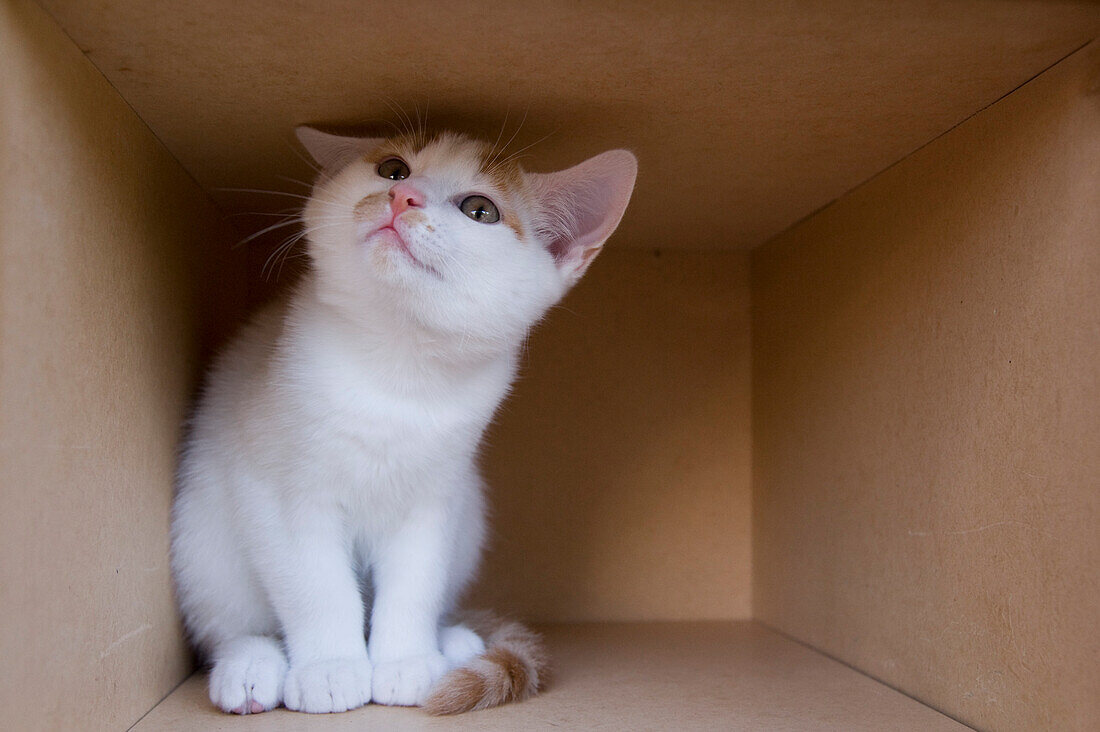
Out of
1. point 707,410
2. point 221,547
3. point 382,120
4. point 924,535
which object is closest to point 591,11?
point 382,120

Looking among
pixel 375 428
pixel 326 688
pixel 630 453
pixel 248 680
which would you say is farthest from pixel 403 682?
pixel 630 453

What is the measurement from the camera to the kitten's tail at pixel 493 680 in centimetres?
125

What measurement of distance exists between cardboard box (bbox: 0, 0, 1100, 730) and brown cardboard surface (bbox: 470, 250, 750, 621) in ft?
0.56

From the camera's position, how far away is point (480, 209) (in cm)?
141

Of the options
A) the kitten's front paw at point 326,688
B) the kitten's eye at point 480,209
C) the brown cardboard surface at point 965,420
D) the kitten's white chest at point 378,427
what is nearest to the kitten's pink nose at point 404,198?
the kitten's eye at point 480,209

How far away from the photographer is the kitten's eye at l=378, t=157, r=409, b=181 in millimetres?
1420

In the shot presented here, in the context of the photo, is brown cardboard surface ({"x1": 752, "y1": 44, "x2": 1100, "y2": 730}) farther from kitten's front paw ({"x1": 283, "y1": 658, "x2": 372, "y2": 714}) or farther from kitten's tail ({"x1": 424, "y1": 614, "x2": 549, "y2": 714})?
kitten's front paw ({"x1": 283, "y1": 658, "x2": 372, "y2": 714})

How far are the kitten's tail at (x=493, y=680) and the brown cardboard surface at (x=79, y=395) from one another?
0.42 m

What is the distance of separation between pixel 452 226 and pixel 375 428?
324 millimetres

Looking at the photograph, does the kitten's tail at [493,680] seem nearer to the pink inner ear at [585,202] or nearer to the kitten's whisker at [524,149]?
the pink inner ear at [585,202]

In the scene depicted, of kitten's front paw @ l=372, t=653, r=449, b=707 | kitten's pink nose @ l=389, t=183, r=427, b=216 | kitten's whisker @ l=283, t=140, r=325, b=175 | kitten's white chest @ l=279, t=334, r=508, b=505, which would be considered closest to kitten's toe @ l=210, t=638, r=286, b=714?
kitten's front paw @ l=372, t=653, r=449, b=707

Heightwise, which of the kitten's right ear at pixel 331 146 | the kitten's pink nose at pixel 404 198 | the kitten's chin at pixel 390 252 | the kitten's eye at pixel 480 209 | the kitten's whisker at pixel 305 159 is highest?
the kitten's whisker at pixel 305 159

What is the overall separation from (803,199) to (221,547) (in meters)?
Result: 1.22

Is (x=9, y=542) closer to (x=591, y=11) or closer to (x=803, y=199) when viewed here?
(x=591, y=11)
